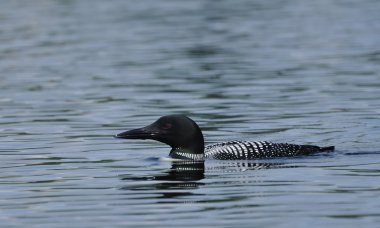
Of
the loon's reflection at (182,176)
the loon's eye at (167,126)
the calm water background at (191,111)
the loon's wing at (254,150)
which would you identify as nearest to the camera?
the calm water background at (191,111)

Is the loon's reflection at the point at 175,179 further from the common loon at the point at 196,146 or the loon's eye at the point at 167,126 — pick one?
the loon's eye at the point at 167,126

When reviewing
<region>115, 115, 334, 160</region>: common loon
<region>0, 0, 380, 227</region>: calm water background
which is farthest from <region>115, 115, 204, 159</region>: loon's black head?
<region>0, 0, 380, 227</region>: calm water background

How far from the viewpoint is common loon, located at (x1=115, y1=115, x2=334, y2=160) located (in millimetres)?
14039

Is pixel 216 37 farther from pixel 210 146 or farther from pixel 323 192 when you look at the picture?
pixel 323 192

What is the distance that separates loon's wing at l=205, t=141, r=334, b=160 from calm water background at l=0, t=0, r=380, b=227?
194 mm

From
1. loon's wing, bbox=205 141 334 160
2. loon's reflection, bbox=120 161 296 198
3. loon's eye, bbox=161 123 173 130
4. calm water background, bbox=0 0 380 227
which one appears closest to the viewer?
calm water background, bbox=0 0 380 227

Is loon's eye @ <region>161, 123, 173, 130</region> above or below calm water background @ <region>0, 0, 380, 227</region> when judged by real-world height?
above

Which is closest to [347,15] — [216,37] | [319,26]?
[319,26]

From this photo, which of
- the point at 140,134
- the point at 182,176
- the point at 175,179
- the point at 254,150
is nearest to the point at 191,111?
the point at 140,134

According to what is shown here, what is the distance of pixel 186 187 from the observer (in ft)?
39.8

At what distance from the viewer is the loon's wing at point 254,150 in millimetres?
14023

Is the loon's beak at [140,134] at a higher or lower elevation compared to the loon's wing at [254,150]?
Answer: higher

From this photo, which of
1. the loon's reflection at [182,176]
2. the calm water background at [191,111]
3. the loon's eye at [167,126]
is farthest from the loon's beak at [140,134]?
the loon's reflection at [182,176]

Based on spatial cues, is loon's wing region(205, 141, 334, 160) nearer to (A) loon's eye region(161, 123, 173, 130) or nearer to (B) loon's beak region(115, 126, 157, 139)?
(A) loon's eye region(161, 123, 173, 130)
